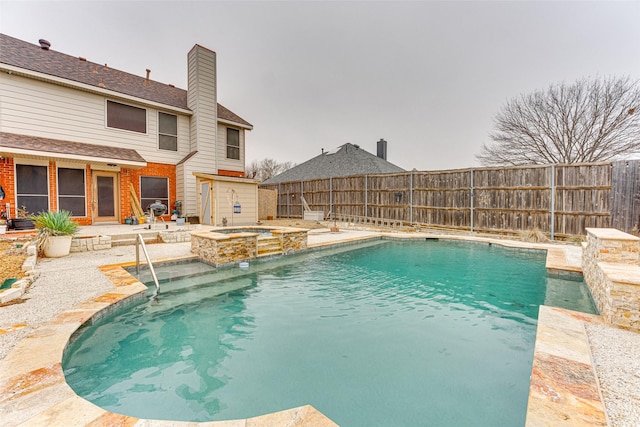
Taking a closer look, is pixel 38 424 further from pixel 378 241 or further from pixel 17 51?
pixel 17 51

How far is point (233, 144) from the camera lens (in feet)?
43.7

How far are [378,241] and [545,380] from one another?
7.75 meters

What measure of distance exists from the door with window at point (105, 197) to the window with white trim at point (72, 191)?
31 centimetres

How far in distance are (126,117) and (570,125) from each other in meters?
21.0

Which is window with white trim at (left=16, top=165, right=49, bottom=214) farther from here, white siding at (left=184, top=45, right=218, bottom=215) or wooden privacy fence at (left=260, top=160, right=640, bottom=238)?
wooden privacy fence at (left=260, top=160, right=640, bottom=238)

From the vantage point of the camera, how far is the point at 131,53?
12172mm

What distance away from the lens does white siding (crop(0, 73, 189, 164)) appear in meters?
8.34

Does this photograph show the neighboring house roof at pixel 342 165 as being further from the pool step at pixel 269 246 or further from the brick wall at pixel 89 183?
the pool step at pixel 269 246

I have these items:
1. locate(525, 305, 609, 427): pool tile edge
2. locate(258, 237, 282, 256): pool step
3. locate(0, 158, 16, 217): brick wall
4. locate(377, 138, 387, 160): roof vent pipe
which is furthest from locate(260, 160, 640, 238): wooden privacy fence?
locate(0, 158, 16, 217): brick wall

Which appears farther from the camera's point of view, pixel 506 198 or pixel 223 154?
pixel 223 154

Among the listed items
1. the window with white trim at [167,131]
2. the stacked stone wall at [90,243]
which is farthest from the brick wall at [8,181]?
the window with white trim at [167,131]

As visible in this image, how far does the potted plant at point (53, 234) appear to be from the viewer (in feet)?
18.8

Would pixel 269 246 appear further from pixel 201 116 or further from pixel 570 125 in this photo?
pixel 570 125

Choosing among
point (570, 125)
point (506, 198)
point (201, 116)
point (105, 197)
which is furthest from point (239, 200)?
point (570, 125)
